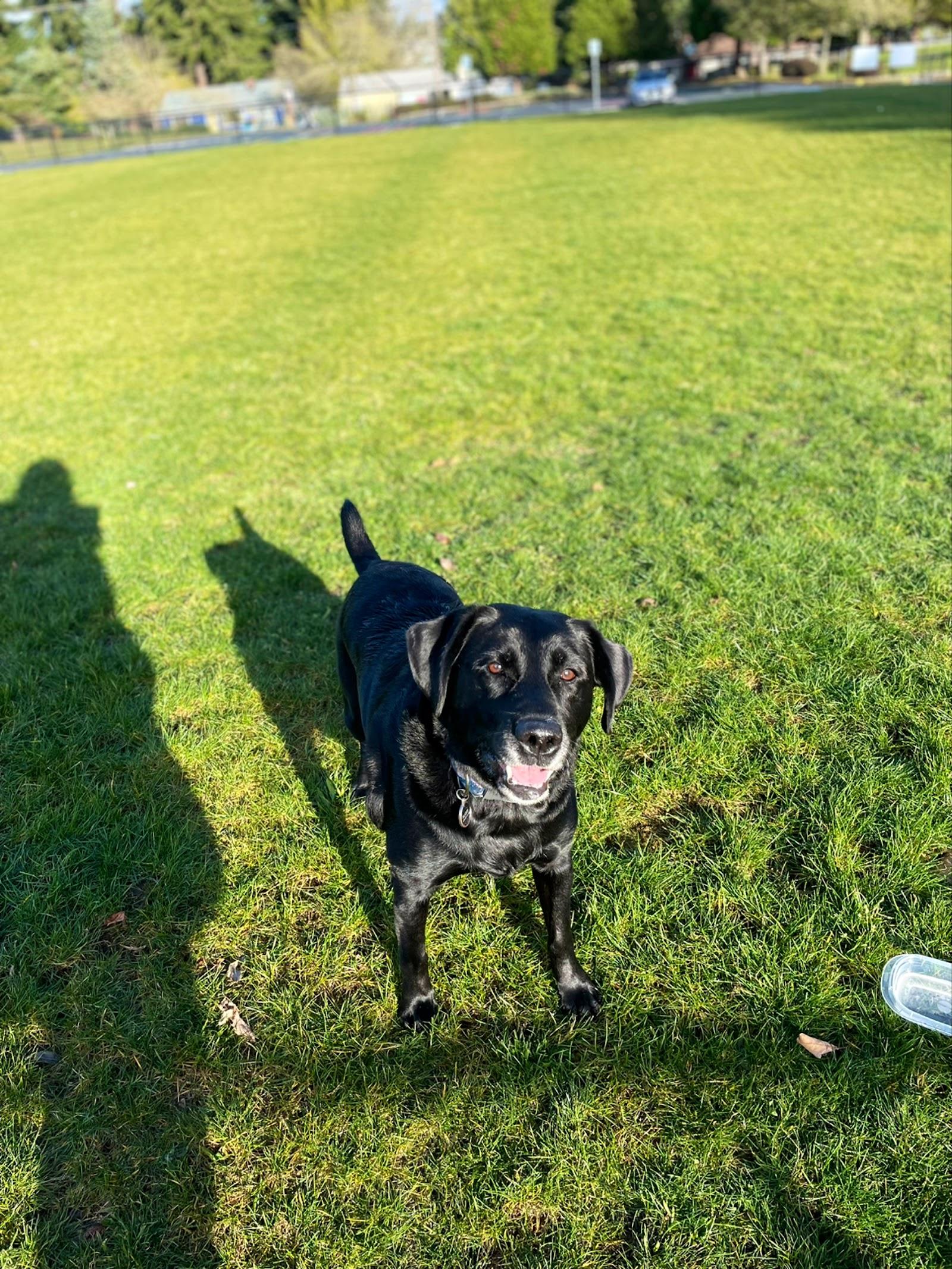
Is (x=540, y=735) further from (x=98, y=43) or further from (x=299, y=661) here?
(x=98, y=43)

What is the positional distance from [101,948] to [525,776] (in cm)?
167

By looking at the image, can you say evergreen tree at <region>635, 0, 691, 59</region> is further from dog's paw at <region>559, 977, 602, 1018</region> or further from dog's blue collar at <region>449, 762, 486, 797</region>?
dog's paw at <region>559, 977, 602, 1018</region>

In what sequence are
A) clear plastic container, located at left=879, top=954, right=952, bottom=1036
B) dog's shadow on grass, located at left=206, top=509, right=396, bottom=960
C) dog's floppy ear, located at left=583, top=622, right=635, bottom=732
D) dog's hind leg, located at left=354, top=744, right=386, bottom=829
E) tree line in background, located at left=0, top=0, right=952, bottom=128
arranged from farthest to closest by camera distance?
tree line in background, located at left=0, top=0, right=952, bottom=128, dog's shadow on grass, located at left=206, top=509, right=396, bottom=960, dog's hind leg, located at left=354, top=744, right=386, bottom=829, dog's floppy ear, located at left=583, top=622, right=635, bottom=732, clear plastic container, located at left=879, top=954, right=952, bottom=1036

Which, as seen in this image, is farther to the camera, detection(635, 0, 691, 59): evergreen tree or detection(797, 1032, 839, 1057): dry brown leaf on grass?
detection(635, 0, 691, 59): evergreen tree

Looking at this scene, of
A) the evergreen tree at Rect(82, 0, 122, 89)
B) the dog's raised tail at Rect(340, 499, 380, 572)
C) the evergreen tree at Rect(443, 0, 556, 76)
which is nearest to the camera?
the dog's raised tail at Rect(340, 499, 380, 572)

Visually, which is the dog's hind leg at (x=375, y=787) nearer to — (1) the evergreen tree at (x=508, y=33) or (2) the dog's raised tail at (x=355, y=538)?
(2) the dog's raised tail at (x=355, y=538)

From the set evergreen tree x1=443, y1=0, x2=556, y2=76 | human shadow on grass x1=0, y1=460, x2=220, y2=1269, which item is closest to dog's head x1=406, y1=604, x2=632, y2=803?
human shadow on grass x1=0, y1=460, x2=220, y2=1269

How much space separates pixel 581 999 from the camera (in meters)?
2.44

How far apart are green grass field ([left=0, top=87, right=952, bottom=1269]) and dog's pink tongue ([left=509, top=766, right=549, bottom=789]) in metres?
0.82

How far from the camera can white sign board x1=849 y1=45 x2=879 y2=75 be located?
4900cm

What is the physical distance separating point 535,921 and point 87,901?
5.24ft

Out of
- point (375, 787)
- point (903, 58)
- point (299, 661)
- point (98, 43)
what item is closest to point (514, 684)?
point (375, 787)

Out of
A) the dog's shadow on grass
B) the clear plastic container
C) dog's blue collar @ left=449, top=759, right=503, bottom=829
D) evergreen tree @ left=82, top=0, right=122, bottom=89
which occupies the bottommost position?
the clear plastic container

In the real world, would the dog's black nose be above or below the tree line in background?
below
